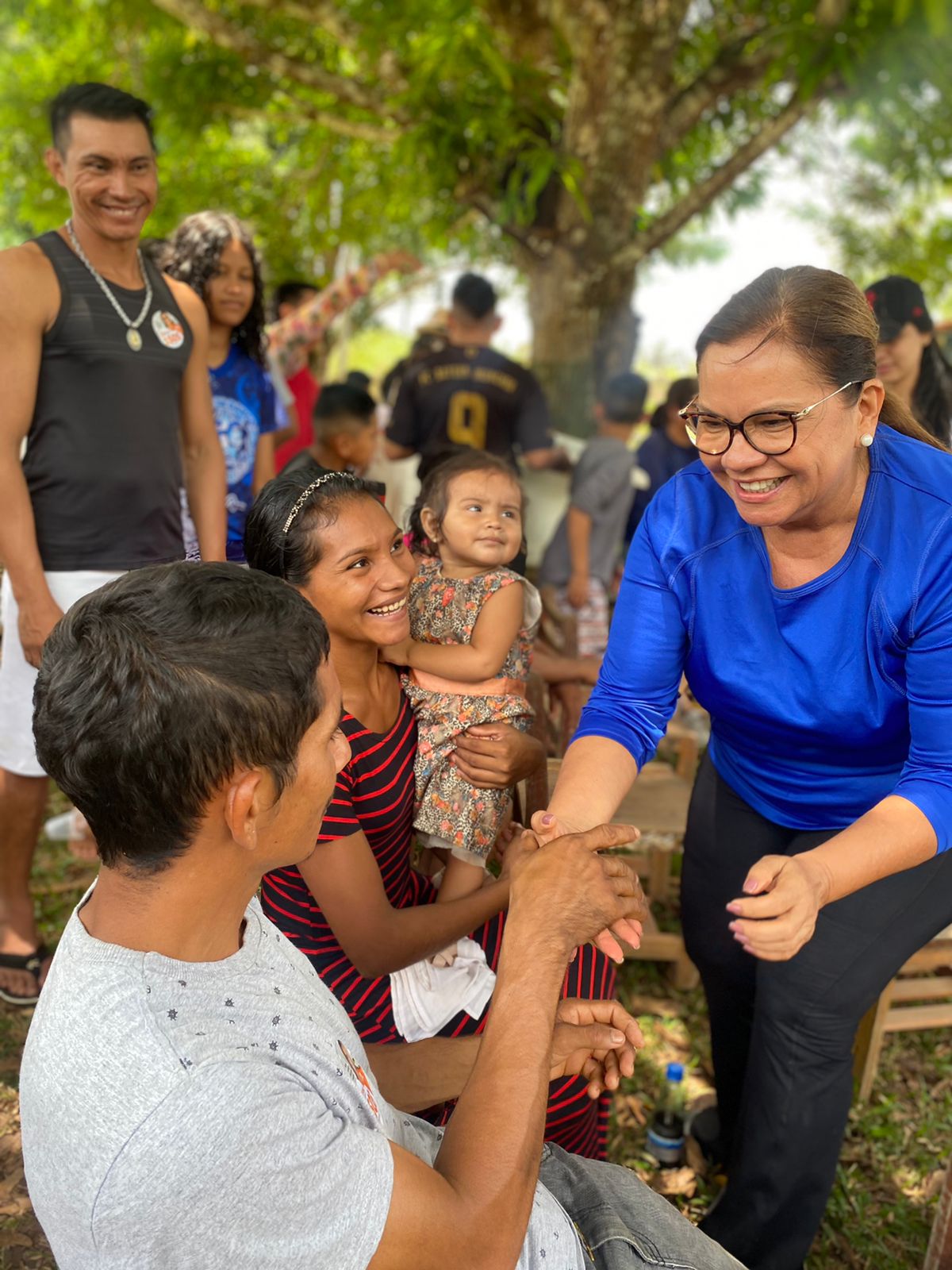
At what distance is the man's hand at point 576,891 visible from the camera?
61.4 inches

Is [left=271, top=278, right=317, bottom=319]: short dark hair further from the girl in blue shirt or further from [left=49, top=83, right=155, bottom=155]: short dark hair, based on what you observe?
[left=49, top=83, right=155, bottom=155]: short dark hair

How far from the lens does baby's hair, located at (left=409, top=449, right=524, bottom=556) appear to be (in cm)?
283

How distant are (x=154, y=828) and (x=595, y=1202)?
1018 millimetres

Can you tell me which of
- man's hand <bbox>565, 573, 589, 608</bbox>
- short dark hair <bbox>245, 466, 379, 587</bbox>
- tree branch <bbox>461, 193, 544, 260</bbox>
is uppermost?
tree branch <bbox>461, 193, 544, 260</bbox>

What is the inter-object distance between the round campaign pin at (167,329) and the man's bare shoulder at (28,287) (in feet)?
1.01

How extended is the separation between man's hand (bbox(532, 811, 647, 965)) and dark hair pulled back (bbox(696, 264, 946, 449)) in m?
0.90

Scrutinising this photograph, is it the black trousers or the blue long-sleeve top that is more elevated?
the blue long-sleeve top

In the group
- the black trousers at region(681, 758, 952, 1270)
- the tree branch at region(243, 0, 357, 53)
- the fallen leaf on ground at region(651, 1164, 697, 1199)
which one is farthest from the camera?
the tree branch at region(243, 0, 357, 53)

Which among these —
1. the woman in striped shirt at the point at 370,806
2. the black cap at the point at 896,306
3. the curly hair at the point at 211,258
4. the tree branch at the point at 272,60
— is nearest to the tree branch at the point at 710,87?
the tree branch at the point at 272,60

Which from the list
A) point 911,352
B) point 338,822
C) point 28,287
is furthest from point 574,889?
point 911,352

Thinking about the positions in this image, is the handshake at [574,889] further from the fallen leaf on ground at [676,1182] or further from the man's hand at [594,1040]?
the fallen leaf on ground at [676,1182]

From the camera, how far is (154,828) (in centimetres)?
115

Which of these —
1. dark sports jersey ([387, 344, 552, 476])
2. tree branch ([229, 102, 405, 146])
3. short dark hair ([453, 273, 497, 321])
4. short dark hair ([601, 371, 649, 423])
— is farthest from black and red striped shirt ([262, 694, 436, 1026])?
tree branch ([229, 102, 405, 146])

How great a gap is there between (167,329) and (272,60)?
526 cm
